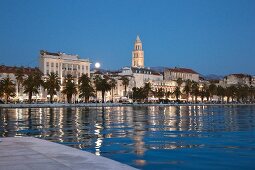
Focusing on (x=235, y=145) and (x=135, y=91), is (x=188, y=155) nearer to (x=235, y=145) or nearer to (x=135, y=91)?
(x=235, y=145)

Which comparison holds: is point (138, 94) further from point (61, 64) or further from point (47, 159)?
point (47, 159)

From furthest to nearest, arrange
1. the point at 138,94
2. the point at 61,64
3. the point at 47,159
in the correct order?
1. the point at 138,94
2. the point at 61,64
3. the point at 47,159

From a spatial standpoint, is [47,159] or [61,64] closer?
[47,159]

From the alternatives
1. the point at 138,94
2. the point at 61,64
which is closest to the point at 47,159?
the point at 61,64

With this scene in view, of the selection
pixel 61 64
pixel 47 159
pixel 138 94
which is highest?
pixel 61 64

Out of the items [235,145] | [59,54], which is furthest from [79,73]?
[235,145]

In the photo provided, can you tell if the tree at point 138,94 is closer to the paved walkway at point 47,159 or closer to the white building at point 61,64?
the white building at point 61,64

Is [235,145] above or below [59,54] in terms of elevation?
below

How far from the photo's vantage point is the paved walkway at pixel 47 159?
34.3 feet

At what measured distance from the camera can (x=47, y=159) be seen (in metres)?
11.7

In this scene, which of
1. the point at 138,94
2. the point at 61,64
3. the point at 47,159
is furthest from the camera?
the point at 138,94

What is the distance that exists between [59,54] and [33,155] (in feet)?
552

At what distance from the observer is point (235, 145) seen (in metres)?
18.7

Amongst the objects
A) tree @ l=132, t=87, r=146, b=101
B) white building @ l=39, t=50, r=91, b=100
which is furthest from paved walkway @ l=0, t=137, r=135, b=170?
tree @ l=132, t=87, r=146, b=101
